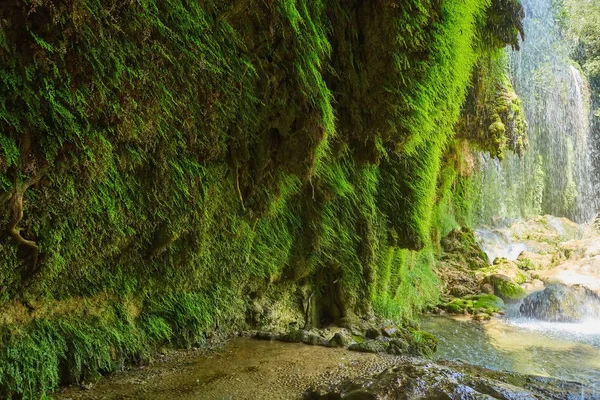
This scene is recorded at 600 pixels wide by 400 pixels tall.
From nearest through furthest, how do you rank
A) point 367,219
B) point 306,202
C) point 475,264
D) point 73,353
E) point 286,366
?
1. point 73,353
2. point 286,366
3. point 306,202
4. point 367,219
5. point 475,264

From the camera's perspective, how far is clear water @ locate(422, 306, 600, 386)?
6.15 metres

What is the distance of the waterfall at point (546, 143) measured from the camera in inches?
683

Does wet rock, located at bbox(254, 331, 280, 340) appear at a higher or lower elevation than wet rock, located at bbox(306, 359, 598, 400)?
lower

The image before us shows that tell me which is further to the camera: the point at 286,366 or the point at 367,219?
the point at 367,219

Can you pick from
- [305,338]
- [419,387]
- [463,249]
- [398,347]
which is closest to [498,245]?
[463,249]

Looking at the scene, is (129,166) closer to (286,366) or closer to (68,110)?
(68,110)

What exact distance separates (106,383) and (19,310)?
94 cm

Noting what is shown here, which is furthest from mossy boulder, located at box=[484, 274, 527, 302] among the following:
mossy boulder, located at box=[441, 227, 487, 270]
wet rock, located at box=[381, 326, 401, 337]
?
wet rock, located at box=[381, 326, 401, 337]

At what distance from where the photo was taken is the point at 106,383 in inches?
138

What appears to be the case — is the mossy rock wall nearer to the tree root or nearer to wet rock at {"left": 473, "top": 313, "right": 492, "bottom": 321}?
the tree root

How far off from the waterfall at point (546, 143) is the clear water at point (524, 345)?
8228 millimetres

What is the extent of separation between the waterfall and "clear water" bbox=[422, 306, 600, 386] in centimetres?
823

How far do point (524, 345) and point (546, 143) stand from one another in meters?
15.6

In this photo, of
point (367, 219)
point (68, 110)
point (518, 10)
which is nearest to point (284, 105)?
point (68, 110)
